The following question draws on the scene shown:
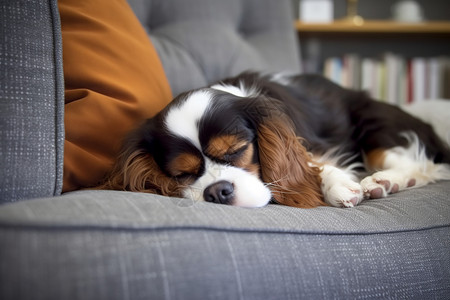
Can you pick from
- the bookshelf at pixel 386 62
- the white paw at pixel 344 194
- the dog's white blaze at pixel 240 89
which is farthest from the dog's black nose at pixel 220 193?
the bookshelf at pixel 386 62

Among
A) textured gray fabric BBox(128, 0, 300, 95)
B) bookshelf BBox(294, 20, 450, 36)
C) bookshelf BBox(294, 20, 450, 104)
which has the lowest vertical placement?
bookshelf BBox(294, 20, 450, 104)

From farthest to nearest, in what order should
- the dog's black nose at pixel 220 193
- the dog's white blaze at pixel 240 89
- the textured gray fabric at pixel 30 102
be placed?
the dog's white blaze at pixel 240 89, the dog's black nose at pixel 220 193, the textured gray fabric at pixel 30 102

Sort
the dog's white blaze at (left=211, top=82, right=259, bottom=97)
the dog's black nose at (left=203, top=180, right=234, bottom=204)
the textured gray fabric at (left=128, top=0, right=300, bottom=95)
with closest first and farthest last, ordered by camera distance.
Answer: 1. the dog's black nose at (left=203, top=180, right=234, bottom=204)
2. the dog's white blaze at (left=211, top=82, right=259, bottom=97)
3. the textured gray fabric at (left=128, top=0, right=300, bottom=95)

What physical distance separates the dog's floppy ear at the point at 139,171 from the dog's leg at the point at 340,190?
0.49 metres

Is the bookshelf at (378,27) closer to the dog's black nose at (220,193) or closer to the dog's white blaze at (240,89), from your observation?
the dog's white blaze at (240,89)

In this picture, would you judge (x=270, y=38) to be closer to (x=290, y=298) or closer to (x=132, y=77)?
(x=132, y=77)

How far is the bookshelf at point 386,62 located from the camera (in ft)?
10.4

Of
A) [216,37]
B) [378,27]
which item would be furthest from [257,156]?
[378,27]

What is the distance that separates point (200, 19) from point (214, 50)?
0.21m

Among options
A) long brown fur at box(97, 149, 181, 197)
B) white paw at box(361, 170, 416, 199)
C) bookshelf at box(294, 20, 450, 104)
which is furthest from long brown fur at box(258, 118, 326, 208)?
bookshelf at box(294, 20, 450, 104)

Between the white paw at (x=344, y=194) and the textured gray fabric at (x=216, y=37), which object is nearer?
the white paw at (x=344, y=194)

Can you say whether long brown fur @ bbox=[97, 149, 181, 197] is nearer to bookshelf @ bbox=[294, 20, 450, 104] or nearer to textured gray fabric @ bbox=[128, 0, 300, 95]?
textured gray fabric @ bbox=[128, 0, 300, 95]

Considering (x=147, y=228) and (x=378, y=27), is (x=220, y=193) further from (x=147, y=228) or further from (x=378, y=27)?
(x=378, y=27)

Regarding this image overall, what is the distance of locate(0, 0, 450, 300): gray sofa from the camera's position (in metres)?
0.71
